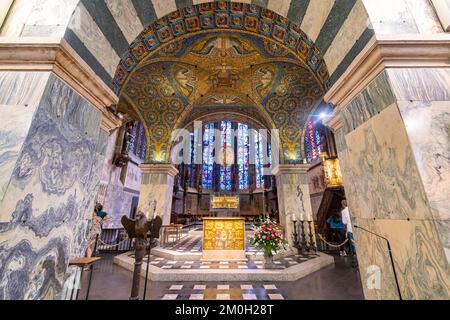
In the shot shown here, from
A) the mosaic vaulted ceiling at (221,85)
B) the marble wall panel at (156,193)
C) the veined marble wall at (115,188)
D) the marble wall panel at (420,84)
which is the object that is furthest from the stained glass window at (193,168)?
the marble wall panel at (420,84)

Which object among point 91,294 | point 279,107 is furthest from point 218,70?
point 91,294

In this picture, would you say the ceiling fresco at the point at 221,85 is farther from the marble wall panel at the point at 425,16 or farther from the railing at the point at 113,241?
the marble wall panel at the point at 425,16

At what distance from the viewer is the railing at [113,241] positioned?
694 cm

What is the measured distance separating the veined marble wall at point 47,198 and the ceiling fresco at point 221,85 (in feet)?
15.7

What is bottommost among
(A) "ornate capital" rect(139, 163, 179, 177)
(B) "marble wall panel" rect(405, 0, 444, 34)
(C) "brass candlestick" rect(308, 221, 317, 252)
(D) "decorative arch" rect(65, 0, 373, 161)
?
(C) "brass candlestick" rect(308, 221, 317, 252)

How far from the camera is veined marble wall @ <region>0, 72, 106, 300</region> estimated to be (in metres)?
1.29

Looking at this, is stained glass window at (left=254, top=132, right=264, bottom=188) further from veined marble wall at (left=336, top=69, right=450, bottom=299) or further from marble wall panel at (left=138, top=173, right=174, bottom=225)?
veined marble wall at (left=336, top=69, right=450, bottom=299)

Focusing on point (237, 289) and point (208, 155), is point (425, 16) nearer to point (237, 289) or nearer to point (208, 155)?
point (237, 289)

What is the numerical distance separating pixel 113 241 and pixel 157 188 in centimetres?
366

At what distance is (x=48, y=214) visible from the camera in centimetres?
154

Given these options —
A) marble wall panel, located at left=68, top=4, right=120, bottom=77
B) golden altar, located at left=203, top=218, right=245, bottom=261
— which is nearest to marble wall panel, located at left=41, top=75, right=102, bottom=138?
marble wall panel, located at left=68, top=4, right=120, bottom=77

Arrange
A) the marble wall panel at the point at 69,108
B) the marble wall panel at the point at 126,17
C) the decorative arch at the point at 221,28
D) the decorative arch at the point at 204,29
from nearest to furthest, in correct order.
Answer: the marble wall panel at the point at 69,108 → the decorative arch at the point at 204,29 → the marble wall panel at the point at 126,17 → the decorative arch at the point at 221,28

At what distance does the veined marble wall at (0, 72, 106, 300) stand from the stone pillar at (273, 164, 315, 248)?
5.86m

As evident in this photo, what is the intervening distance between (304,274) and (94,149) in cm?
482
